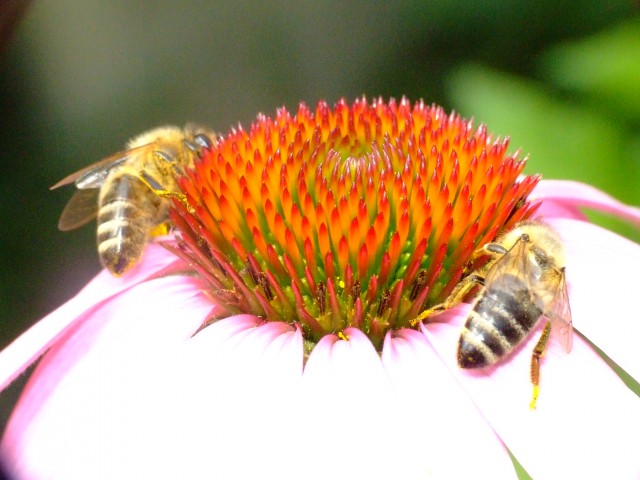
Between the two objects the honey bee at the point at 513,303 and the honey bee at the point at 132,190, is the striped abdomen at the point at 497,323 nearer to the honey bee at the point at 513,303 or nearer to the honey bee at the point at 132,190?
the honey bee at the point at 513,303

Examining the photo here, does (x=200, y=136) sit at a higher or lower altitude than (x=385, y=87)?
higher

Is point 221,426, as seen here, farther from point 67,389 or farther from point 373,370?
point 67,389

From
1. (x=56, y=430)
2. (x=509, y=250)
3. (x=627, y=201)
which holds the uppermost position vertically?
(x=509, y=250)

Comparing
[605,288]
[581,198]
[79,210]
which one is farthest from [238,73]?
[605,288]

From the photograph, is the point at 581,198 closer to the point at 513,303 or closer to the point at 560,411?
the point at 513,303

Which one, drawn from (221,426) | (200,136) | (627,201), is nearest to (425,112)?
(200,136)

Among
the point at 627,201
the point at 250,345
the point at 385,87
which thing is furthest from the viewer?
the point at 385,87

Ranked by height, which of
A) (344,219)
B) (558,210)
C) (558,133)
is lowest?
(558,133)
